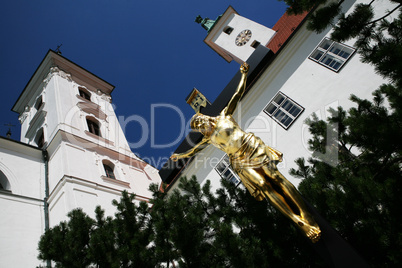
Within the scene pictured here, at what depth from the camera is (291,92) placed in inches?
426

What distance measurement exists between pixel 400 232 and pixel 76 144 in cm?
1542

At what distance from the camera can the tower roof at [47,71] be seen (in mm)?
22642

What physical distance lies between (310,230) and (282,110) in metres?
6.37

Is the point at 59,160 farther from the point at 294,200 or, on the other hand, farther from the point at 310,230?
the point at 310,230

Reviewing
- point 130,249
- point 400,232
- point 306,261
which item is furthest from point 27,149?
point 400,232

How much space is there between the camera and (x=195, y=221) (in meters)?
5.36

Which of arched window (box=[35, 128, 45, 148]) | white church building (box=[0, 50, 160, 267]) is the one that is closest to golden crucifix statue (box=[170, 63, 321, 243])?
white church building (box=[0, 50, 160, 267])

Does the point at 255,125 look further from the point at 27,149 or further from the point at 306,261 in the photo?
the point at 27,149

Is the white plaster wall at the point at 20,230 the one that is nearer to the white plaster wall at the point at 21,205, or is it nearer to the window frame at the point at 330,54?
the white plaster wall at the point at 21,205

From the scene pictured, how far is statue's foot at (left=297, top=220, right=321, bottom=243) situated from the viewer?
4.84 metres

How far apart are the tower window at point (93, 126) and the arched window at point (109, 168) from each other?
278 cm

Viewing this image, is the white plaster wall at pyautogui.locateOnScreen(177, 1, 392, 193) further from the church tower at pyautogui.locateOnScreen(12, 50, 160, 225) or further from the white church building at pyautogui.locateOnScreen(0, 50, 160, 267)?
the white church building at pyautogui.locateOnScreen(0, 50, 160, 267)

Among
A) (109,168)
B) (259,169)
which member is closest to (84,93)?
(109,168)

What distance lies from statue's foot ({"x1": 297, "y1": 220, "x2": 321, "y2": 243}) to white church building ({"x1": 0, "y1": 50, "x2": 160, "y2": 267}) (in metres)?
10.0
